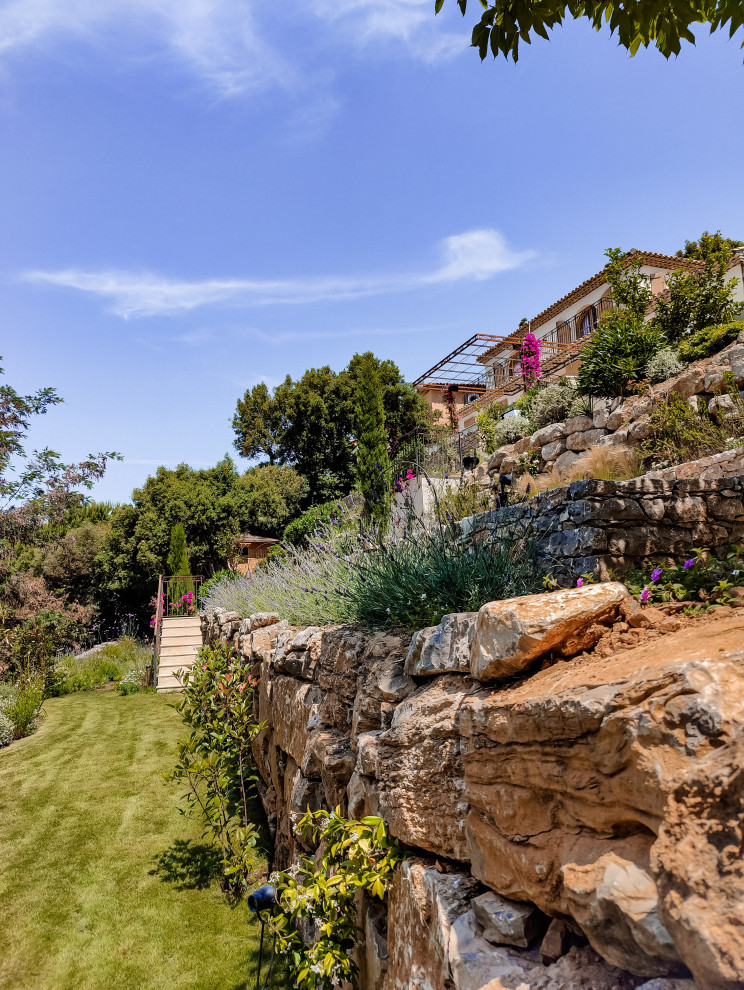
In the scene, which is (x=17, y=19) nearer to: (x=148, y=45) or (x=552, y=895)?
(x=148, y=45)

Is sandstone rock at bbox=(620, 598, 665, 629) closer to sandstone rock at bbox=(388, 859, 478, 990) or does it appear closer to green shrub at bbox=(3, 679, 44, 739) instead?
sandstone rock at bbox=(388, 859, 478, 990)

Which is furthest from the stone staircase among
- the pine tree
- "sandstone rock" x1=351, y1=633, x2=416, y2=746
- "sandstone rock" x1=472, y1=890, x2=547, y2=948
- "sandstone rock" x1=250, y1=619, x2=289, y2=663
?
"sandstone rock" x1=472, y1=890, x2=547, y2=948

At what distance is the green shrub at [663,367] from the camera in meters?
9.76

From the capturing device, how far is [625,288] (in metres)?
12.4

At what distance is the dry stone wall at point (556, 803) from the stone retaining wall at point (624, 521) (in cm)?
149

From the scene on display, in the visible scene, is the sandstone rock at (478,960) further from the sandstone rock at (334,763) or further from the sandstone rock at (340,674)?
the sandstone rock at (340,674)

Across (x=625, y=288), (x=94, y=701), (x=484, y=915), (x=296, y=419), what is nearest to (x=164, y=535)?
(x=296, y=419)

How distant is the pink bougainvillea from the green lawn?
11754mm

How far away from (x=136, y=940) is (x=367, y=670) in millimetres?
2592

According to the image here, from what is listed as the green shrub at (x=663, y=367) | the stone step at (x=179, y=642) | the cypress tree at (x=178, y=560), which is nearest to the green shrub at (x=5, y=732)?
the stone step at (x=179, y=642)

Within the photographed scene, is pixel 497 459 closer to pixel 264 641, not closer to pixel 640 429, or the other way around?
pixel 640 429

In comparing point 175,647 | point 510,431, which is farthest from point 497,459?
point 175,647

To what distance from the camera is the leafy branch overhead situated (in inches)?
110

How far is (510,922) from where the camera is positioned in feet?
5.28
